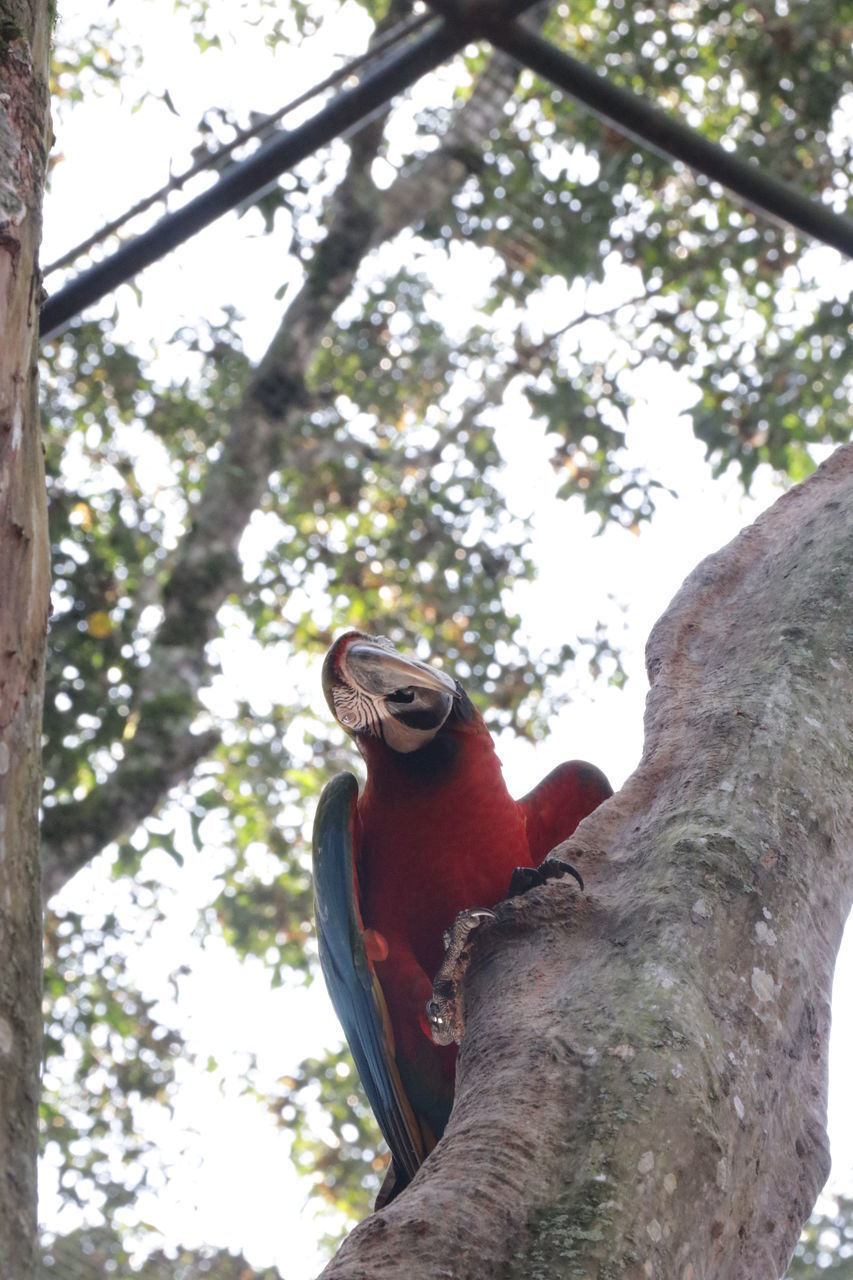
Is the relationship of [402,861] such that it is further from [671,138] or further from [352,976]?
[671,138]

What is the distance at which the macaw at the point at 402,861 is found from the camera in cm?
261

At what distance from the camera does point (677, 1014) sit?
3.71ft

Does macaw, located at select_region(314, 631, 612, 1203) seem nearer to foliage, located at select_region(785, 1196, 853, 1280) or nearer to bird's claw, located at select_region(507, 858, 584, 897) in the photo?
bird's claw, located at select_region(507, 858, 584, 897)

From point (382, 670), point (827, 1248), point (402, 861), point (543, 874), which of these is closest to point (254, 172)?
point (382, 670)

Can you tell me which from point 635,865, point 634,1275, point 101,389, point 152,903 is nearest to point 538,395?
point 101,389

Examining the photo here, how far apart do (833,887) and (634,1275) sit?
23.6 inches

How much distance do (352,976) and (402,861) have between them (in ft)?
0.93

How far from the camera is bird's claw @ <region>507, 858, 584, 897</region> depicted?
1.47 m

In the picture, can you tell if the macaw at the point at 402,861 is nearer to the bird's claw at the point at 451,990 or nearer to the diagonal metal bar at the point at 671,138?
the bird's claw at the point at 451,990

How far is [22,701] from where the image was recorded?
1317mm

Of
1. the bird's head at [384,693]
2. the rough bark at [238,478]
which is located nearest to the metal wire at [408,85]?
the bird's head at [384,693]

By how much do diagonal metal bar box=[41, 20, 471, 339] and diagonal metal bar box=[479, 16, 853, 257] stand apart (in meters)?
0.23

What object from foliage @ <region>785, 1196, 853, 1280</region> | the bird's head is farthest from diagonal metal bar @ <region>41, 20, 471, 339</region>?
foliage @ <region>785, 1196, 853, 1280</region>

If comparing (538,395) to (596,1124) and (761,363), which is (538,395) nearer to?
(761,363)
